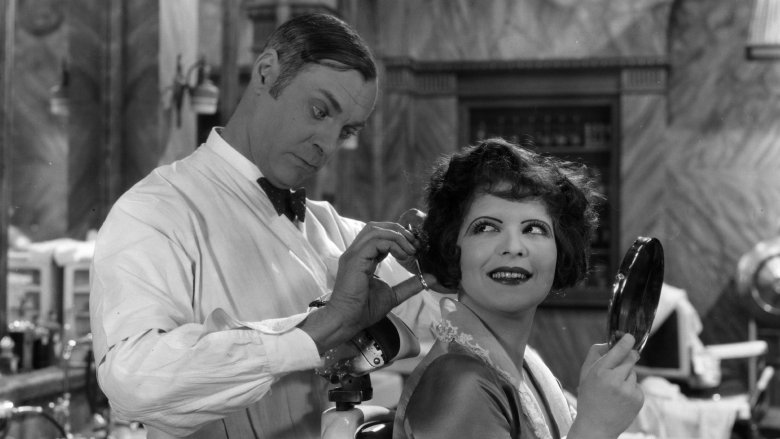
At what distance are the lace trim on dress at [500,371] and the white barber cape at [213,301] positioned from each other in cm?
22

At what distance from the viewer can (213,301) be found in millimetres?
1862

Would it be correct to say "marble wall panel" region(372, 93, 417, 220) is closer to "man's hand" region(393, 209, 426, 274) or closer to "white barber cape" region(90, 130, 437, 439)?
"white barber cape" region(90, 130, 437, 439)

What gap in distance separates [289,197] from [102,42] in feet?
8.34

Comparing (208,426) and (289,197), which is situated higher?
(289,197)

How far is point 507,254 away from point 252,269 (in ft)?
2.09

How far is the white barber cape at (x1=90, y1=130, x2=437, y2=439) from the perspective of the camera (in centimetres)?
157

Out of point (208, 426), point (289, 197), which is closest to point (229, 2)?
point (289, 197)

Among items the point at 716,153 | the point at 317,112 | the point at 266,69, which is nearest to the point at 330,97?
the point at 317,112

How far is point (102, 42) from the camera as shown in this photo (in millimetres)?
4266

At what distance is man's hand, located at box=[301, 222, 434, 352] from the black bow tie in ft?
1.41

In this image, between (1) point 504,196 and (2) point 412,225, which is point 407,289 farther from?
(1) point 504,196

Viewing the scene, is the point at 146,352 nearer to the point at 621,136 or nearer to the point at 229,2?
the point at 229,2

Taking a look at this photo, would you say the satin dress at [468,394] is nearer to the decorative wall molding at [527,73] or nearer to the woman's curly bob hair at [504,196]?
the woman's curly bob hair at [504,196]

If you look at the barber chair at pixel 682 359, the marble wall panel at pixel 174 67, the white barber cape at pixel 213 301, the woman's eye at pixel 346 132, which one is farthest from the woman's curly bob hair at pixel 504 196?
the barber chair at pixel 682 359
